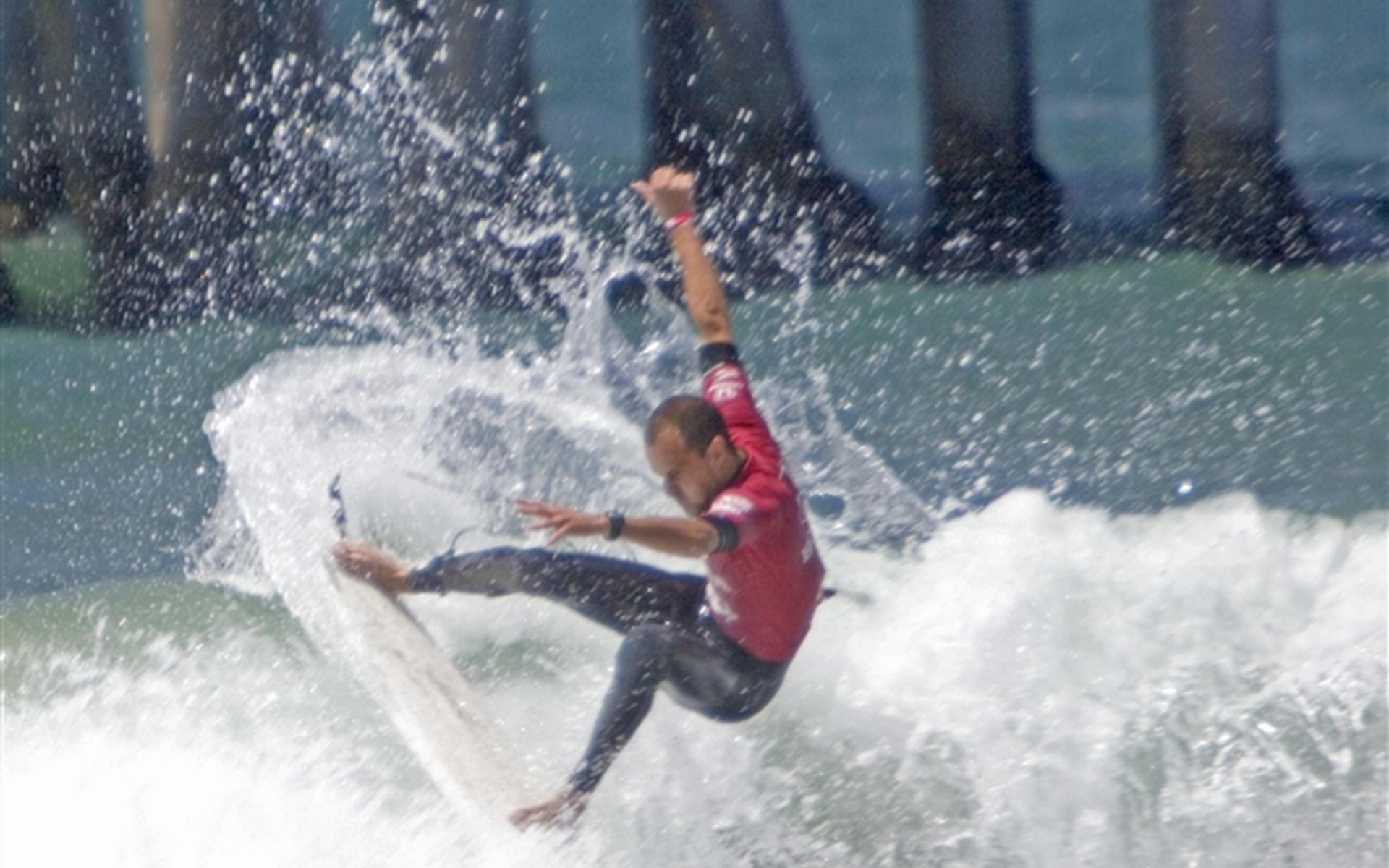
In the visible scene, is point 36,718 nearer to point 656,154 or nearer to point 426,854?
point 426,854

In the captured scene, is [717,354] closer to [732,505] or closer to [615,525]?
[732,505]

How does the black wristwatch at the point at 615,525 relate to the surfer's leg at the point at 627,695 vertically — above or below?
above

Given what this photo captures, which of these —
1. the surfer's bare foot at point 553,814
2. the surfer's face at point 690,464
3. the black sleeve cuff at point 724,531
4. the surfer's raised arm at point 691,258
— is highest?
the surfer's raised arm at point 691,258

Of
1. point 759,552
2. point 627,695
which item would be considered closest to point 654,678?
point 627,695

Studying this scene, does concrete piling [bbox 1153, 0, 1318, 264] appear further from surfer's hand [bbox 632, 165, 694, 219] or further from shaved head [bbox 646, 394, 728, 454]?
shaved head [bbox 646, 394, 728, 454]

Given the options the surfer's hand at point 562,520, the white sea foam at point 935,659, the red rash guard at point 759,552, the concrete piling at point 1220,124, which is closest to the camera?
the surfer's hand at point 562,520

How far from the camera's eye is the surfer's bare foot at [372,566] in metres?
3.14

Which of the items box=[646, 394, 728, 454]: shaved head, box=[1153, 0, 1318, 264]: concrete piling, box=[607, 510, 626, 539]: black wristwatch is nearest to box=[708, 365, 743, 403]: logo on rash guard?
box=[646, 394, 728, 454]: shaved head

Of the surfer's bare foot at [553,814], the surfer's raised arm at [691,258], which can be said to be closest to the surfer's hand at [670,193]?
the surfer's raised arm at [691,258]

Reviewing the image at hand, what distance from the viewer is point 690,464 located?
8.57 feet

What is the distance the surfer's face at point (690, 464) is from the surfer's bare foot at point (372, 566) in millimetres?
735

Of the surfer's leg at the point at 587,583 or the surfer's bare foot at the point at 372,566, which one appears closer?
the surfer's leg at the point at 587,583

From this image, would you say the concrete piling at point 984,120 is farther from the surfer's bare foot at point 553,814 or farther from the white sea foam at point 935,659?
the surfer's bare foot at point 553,814

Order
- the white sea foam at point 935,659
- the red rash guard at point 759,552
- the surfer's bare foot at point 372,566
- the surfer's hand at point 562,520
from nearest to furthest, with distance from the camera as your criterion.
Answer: the surfer's hand at point 562,520 < the red rash guard at point 759,552 < the white sea foam at point 935,659 < the surfer's bare foot at point 372,566
